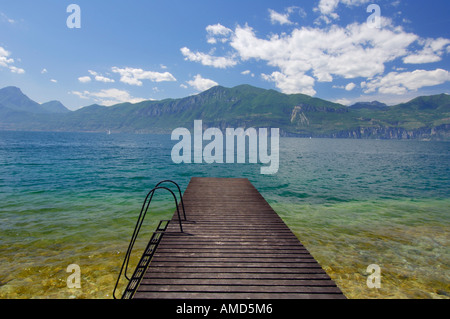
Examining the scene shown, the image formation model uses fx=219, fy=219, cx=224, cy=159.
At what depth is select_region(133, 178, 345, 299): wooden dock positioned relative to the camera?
522cm

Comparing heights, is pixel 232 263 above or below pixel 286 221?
above

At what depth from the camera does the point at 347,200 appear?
21.8 meters

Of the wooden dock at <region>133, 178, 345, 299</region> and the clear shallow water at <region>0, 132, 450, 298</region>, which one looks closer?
the wooden dock at <region>133, 178, 345, 299</region>

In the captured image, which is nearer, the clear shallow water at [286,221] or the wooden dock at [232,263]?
the wooden dock at [232,263]

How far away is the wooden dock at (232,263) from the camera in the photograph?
522 centimetres

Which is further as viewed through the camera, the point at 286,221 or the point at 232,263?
the point at 286,221

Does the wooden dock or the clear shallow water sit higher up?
the wooden dock

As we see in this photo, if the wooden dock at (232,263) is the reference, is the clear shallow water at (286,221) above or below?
below

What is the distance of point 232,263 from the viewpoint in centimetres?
641
